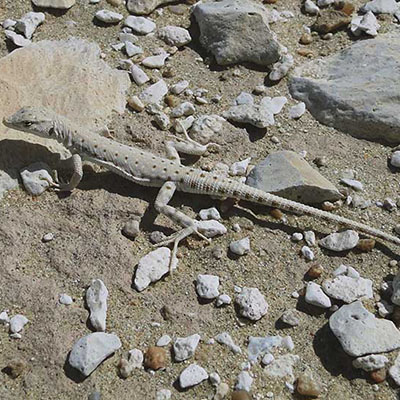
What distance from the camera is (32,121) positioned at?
13.2 ft

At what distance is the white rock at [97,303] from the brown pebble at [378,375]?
1412 mm

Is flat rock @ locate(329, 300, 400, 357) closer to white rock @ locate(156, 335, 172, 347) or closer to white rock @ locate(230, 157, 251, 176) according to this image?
white rock @ locate(156, 335, 172, 347)

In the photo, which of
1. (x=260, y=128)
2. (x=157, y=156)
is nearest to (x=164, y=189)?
(x=157, y=156)

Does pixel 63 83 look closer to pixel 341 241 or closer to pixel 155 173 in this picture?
pixel 155 173

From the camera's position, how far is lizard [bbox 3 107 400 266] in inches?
153

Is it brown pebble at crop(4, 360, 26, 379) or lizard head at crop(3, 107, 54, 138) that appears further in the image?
lizard head at crop(3, 107, 54, 138)

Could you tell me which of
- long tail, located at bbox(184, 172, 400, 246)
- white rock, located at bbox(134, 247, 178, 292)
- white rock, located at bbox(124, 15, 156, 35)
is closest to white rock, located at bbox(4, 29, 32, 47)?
white rock, located at bbox(124, 15, 156, 35)

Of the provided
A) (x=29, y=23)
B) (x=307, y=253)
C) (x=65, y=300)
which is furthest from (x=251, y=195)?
(x=29, y=23)

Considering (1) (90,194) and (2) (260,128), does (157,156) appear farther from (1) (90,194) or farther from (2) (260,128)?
(2) (260,128)

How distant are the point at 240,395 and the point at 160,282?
0.80 metres

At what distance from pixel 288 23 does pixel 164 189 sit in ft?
6.96

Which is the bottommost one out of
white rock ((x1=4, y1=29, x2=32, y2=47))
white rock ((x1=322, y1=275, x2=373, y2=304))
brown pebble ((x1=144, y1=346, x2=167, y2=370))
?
brown pebble ((x1=144, y1=346, x2=167, y2=370))

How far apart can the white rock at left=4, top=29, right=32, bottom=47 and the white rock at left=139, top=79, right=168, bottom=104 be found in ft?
3.25

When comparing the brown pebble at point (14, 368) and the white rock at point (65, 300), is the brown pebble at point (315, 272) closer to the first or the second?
Answer: the white rock at point (65, 300)
